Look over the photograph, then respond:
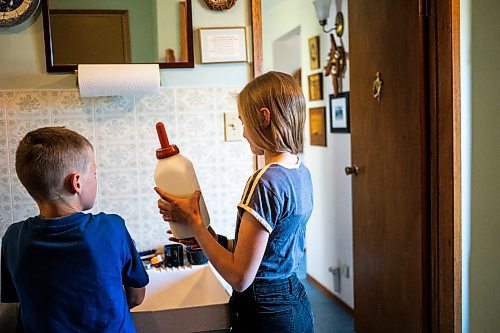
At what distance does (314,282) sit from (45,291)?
3105mm

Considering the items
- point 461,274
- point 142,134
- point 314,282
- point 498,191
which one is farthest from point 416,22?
point 314,282

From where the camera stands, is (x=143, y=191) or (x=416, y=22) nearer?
(x=143, y=191)

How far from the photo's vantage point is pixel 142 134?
1848mm

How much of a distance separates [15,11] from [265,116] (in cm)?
98

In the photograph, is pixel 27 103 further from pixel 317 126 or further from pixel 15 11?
pixel 317 126

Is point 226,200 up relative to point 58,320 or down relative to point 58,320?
up

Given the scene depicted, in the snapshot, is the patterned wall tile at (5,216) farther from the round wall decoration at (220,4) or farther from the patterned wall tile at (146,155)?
the round wall decoration at (220,4)

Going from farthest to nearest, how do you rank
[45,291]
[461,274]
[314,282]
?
[314,282] → [461,274] → [45,291]

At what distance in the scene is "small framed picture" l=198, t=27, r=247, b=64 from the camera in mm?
1877

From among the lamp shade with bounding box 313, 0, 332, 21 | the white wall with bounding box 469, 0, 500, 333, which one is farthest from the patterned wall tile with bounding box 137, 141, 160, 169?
the lamp shade with bounding box 313, 0, 332, 21

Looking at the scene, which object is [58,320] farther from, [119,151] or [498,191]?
[498,191]

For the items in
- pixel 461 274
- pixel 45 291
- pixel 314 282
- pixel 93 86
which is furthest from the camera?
pixel 314 282

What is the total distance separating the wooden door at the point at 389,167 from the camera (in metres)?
2.26

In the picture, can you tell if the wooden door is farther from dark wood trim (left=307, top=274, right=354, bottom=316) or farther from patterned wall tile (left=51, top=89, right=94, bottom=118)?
Answer: patterned wall tile (left=51, top=89, right=94, bottom=118)
